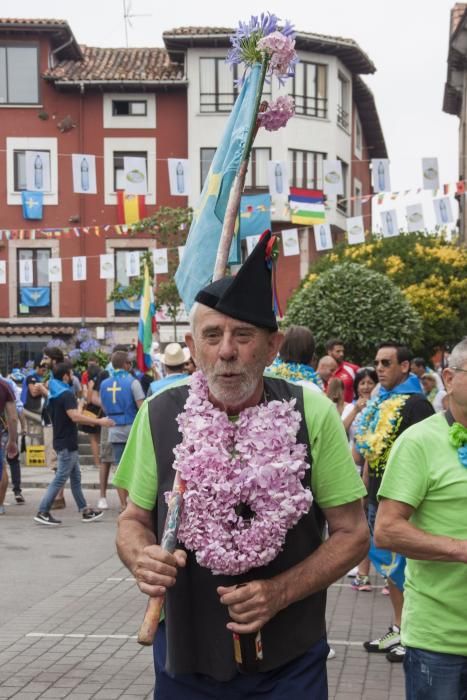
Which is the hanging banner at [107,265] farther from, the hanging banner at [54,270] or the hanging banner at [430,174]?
the hanging banner at [430,174]

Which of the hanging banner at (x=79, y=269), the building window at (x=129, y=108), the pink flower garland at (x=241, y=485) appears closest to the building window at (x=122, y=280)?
the hanging banner at (x=79, y=269)

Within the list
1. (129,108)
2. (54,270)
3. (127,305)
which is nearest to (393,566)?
(54,270)

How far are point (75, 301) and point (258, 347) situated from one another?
3799 centimetres

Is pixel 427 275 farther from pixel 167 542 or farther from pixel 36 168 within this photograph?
pixel 167 542

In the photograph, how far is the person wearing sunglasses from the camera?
6836mm

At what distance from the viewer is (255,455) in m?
2.93

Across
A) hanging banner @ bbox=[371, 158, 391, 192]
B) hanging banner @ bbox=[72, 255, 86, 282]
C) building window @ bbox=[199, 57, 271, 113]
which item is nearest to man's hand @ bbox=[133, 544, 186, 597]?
hanging banner @ bbox=[371, 158, 391, 192]

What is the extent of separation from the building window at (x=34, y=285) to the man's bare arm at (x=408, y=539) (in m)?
37.3

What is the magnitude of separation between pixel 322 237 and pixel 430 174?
7.78 metres

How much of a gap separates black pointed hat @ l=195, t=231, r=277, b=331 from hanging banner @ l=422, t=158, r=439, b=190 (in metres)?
19.3

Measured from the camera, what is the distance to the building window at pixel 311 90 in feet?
131

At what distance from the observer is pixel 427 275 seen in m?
35.4

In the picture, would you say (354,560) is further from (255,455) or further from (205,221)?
(205,221)

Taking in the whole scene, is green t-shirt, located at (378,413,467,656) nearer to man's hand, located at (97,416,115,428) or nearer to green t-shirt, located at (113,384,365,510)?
green t-shirt, located at (113,384,365,510)
